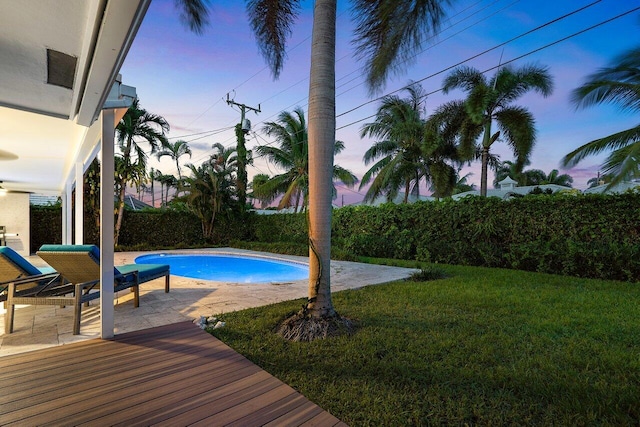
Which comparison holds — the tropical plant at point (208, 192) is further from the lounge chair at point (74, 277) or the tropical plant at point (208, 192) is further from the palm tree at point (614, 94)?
the palm tree at point (614, 94)

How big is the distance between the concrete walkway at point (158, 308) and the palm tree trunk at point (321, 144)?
5.77 feet

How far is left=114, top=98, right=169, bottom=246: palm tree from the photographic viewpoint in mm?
13055

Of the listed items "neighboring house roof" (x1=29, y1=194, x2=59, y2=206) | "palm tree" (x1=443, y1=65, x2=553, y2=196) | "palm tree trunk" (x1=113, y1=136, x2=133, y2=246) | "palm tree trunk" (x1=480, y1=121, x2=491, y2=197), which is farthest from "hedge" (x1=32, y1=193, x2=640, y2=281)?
"palm tree" (x1=443, y1=65, x2=553, y2=196)

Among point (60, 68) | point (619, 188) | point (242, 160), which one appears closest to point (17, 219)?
point (242, 160)

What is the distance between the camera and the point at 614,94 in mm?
8766

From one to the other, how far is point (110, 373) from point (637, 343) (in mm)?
5618

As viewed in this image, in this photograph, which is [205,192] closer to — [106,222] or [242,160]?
[242,160]

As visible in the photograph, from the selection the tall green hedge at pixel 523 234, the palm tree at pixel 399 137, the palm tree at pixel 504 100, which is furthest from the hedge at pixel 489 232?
the palm tree at pixel 399 137

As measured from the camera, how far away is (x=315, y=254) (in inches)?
157

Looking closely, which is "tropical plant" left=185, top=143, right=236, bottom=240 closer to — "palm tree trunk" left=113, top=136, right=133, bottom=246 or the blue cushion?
"palm tree trunk" left=113, top=136, right=133, bottom=246

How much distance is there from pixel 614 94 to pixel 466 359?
10209mm

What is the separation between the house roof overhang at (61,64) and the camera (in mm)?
2199

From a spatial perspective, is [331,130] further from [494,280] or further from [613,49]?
[613,49]

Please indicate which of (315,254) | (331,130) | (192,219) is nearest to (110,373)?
(315,254)
